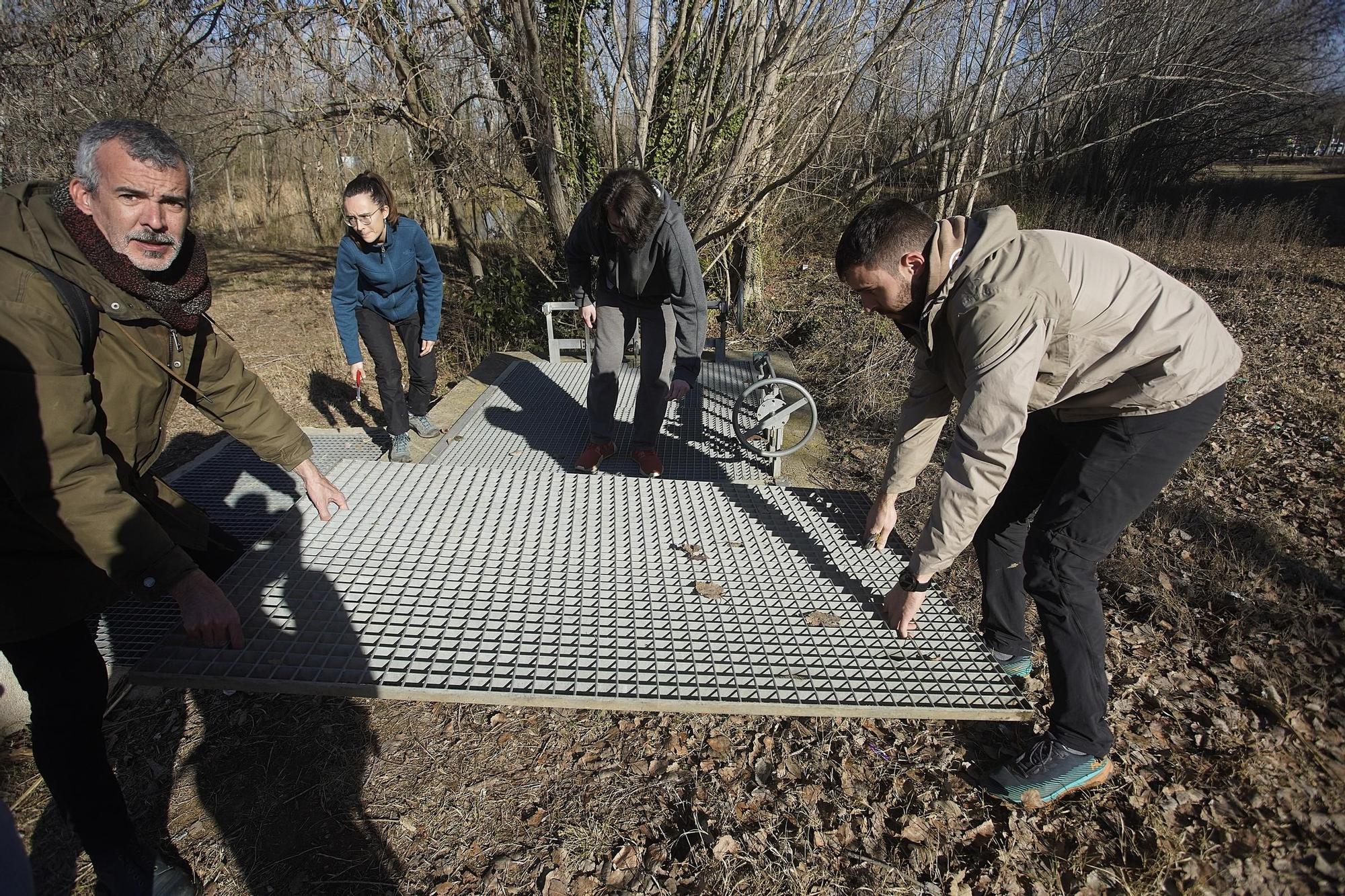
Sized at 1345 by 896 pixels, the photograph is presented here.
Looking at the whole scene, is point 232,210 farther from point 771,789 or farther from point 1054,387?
point 1054,387

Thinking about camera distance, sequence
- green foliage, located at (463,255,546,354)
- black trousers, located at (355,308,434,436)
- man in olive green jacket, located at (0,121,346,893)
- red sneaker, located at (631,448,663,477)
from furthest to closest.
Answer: green foliage, located at (463,255,546,354) → black trousers, located at (355,308,434,436) → red sneaker, located at (631,448,663,477) → man in olive green jacket, located at (0,121,346,893)

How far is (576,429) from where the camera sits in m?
4.88

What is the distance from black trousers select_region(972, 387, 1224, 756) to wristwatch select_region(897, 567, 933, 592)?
0.41 meters

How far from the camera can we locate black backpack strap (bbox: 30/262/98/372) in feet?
5.27

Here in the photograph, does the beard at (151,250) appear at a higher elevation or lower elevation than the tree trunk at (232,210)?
higher

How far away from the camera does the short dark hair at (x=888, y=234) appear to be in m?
1.88

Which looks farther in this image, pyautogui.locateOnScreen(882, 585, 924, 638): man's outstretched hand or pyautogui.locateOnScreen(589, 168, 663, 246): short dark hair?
pyautogui.locateOnScreen(589, 168, 663, 246): short dark hair

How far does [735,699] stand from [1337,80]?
949 inches

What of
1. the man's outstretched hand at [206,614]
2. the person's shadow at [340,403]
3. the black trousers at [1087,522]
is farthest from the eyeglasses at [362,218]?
the black trousers at [1087,522]

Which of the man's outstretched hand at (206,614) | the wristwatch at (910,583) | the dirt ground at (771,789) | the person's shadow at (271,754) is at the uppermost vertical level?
the man's outstretched hand at (206,614)

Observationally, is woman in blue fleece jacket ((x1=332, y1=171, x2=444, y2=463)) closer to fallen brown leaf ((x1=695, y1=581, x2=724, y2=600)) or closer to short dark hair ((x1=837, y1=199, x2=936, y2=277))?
fallen brown leaf ((x1=695, y1=581, x2=724, y2=600))

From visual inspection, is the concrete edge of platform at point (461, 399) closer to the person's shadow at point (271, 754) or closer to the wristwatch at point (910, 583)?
the person's shadow at point (271, 754)

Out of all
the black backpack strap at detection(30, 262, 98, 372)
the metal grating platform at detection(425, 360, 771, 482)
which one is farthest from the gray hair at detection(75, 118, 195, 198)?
the metal grating platform at detection(425, 360, 771, 482)

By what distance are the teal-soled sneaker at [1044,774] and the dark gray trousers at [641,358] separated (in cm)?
251
